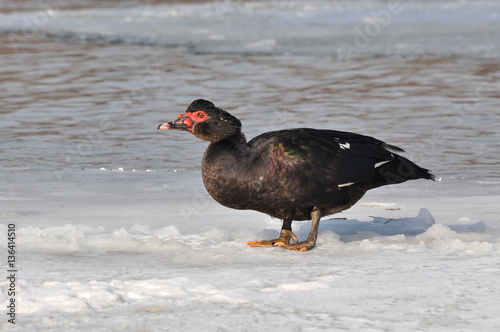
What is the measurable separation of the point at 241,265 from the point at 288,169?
2.16 ft

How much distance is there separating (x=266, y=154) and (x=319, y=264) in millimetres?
722

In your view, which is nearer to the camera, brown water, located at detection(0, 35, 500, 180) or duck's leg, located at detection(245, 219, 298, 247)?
duck's leg, located at detection(245, 219, 298, 247)

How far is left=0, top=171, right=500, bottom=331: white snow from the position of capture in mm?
3600

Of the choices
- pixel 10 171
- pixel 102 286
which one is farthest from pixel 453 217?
pixel 10 171

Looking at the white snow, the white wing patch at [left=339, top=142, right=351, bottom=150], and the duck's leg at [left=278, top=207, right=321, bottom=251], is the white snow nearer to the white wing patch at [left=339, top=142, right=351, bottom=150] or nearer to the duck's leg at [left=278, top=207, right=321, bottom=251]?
the duck's leg at [left=278, top=207, right=321, bottom=251]

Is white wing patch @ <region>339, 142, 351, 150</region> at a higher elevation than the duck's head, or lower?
lower

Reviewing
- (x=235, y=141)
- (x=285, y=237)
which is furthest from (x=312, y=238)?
(x=235, y=141)

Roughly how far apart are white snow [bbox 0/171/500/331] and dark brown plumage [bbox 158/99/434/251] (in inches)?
10.1

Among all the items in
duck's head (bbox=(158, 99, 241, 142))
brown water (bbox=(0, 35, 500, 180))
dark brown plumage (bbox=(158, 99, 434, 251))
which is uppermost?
brown water (bbox=(0, 35, 500, 180))

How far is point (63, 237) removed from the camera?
200 inches

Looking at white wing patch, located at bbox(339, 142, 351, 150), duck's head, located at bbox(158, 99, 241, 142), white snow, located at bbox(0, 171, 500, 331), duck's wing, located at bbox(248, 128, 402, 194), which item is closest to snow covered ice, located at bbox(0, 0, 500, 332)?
white snow, located at bbox(0, 171, 500, 331)

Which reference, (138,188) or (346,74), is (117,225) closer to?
(138,188)

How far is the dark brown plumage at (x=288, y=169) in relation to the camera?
484 cm

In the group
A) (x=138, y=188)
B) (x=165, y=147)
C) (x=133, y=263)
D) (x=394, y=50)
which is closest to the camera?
(x=133, y=263)
